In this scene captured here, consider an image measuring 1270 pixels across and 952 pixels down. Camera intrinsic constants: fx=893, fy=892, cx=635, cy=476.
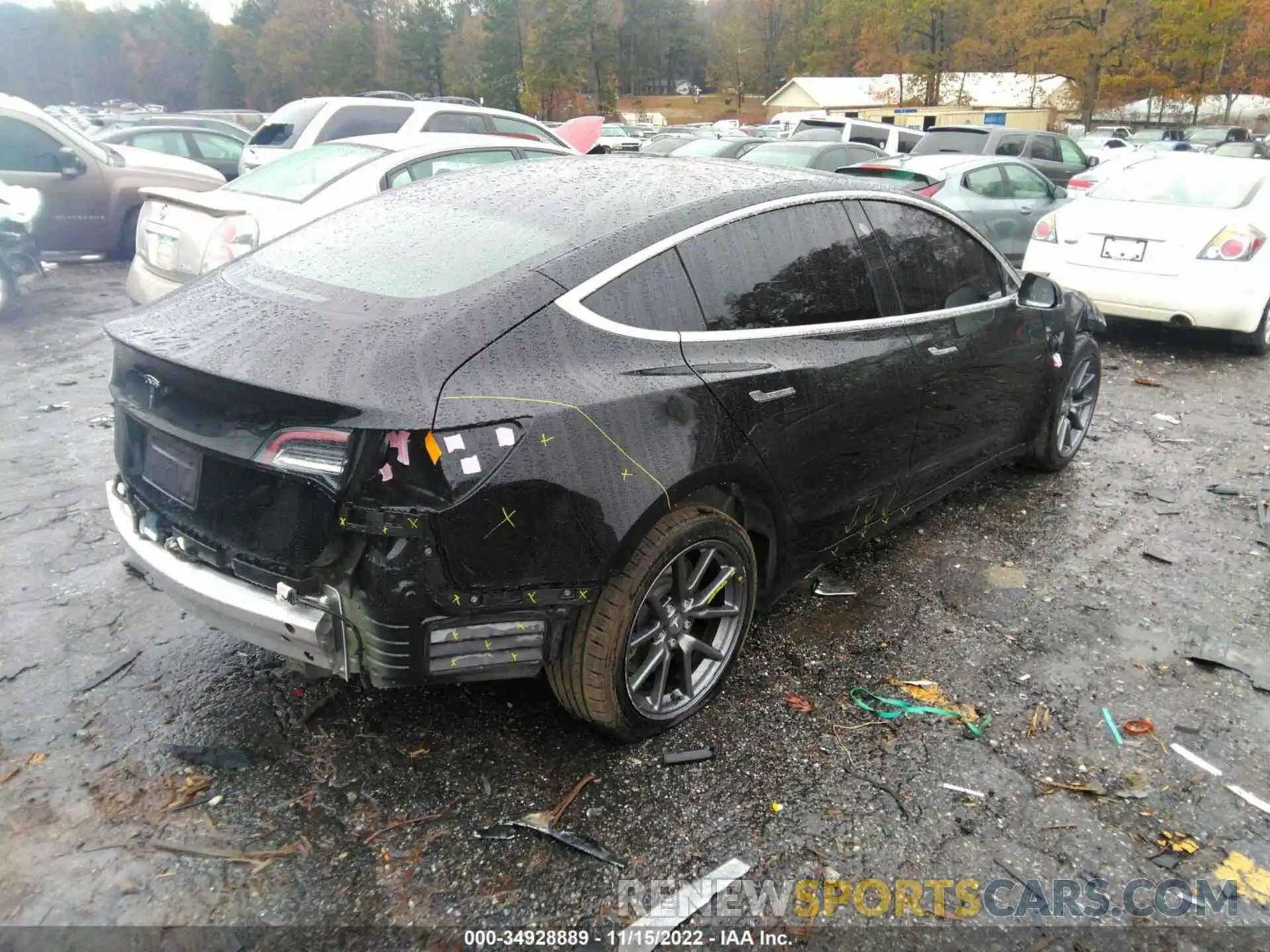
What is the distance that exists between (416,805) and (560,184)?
2198 mm

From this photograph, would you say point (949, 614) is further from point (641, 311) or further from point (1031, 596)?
point (641, 311)

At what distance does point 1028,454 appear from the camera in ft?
17.0

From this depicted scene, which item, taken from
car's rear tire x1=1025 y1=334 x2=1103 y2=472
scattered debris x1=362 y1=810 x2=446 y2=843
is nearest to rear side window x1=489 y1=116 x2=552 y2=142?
Result: car's rear tire x1=1025 y1=334 x2=1103 y2=472

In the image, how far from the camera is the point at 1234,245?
24.0ft

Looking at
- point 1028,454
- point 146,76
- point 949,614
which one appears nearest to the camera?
point 949,614

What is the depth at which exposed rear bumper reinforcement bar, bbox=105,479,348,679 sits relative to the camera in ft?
8.00

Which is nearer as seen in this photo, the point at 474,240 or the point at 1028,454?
the point at 474,240

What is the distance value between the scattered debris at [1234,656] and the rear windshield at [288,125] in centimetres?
934

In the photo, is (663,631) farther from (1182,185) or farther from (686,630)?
(1182,185)

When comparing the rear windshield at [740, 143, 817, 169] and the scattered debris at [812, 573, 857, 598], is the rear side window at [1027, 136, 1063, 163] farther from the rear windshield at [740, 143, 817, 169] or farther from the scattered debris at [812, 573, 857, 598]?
the scattered debris at [812, 573, 857, 598]

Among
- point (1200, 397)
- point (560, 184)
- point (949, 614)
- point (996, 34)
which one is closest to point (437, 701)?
point (560, 184)

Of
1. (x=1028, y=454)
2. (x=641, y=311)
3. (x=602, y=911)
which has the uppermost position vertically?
(x=641, y=311)

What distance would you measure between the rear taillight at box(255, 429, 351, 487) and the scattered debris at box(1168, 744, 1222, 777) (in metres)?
2.87

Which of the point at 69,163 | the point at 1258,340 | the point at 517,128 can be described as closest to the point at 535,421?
the point at 1258,340
